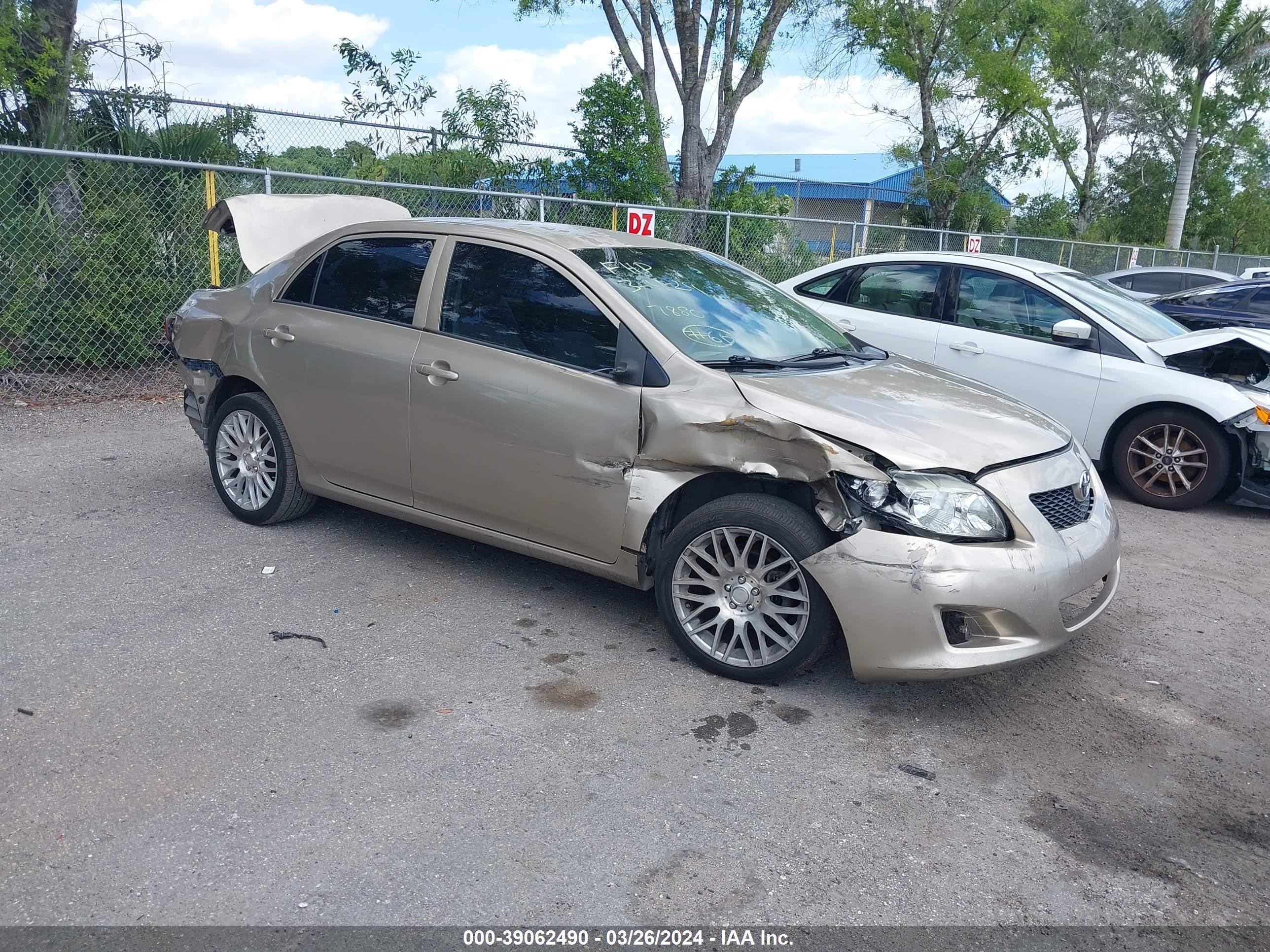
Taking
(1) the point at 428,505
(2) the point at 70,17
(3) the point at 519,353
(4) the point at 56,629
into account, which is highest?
(2) the point at 70,17

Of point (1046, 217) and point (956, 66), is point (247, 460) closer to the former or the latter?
point (956, 66)

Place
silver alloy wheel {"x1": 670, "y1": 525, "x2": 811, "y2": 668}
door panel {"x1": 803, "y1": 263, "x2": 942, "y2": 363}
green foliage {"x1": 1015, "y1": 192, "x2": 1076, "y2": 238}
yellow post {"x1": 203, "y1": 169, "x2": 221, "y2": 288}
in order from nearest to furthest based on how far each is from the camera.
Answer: silver alloy wheel {"x1": 670, "y1": 525, "x2": 811, "y2": 668}
door panel {"x1": 803, "y1": 263, "x2": 942, "y2": 363}
yellow post {"x1": 203, "y1": 169, "x2": 221, "y2": 288}
green foliage {"x1": 1015, "y1": 192, "x2": 1076, "y2": 238}

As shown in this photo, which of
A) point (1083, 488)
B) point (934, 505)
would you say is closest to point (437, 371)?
point (934, 505)

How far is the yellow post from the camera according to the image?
9.33m

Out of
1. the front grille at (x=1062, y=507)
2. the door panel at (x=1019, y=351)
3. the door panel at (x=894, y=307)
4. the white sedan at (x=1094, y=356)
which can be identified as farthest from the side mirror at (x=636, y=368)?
the door panel at (x=894, y=307)

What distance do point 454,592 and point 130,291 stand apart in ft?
19.9

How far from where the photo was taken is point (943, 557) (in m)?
3.73

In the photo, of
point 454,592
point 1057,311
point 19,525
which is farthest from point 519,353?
point 1057,311

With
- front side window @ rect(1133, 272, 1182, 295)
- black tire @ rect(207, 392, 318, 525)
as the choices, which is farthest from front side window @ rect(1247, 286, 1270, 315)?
black tire @ rect(207, 392, 318, 525)

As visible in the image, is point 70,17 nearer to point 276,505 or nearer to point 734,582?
point 276,505

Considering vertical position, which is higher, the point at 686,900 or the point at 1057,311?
the point at 1057,311

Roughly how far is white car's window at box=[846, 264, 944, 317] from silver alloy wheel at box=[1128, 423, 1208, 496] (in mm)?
1887

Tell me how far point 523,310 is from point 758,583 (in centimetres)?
168

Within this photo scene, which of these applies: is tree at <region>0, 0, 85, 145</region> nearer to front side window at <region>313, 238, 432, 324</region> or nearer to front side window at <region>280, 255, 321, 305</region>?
front side window at <region>280, 255, 321, 305</region>
